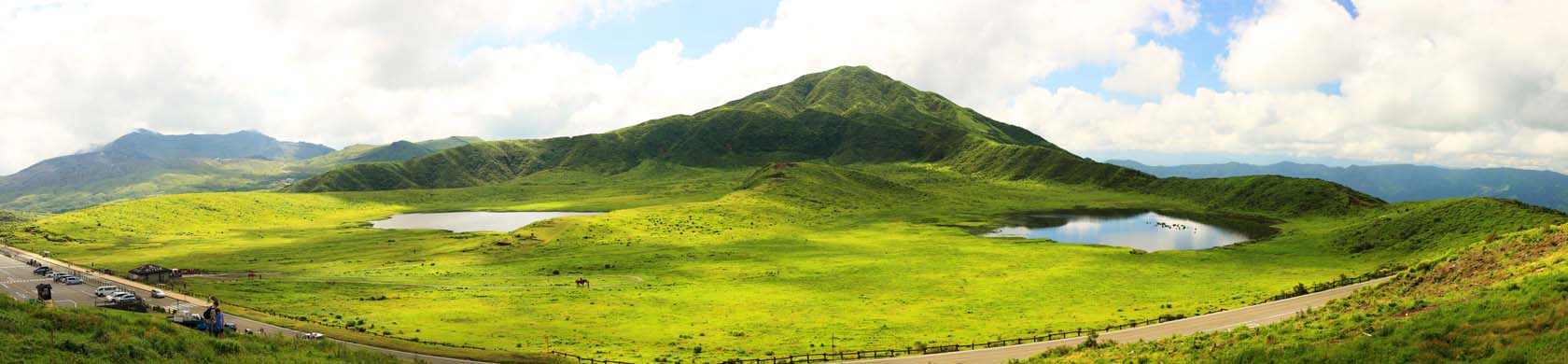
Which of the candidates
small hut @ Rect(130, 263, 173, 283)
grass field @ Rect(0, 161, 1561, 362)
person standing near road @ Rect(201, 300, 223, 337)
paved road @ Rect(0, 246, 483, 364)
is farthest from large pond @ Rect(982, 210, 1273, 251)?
small hut @ Rect(130, 263, 173, 283)

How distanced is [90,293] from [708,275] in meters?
73.8

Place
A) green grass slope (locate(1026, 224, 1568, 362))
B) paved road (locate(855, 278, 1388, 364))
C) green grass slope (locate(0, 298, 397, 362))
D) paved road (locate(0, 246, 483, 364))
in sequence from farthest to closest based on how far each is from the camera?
paved road (locate(0, 246, 483, 364)) < paved road (locate(855, 278, 1388, 364)) < green grass slope (locate(0, 298, 397, 362)) < green grass slope (locate(1026, 224, 1568, 362))

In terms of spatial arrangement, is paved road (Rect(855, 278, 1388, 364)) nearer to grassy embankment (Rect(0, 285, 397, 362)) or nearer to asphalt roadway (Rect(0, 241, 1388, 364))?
asphalt roadway (Rect(0, 241, 1388, 364))

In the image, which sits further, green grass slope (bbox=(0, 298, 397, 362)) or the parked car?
the parked car

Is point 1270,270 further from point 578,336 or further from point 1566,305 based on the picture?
point 578,336

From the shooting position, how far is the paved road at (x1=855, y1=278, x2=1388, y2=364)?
49.8m

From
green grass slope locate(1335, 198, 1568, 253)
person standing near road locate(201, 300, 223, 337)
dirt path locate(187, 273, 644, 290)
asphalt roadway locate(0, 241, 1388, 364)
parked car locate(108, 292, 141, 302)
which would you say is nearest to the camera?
person standing near road locate(201, 300, 223, 337)

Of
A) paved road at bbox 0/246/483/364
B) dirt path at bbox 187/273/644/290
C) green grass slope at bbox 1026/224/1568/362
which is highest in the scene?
Answer: green grass slope at bbox 1026/224/1568/362

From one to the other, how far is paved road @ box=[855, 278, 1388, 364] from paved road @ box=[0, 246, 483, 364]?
36054 millimetres

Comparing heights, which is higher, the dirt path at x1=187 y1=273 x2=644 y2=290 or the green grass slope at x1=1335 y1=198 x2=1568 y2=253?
the green grass slope at x1=1335 y1=198 x2=1568 y2=253

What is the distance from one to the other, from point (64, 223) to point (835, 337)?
199 meters

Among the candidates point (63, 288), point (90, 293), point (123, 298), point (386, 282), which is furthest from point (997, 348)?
point (63, 288)

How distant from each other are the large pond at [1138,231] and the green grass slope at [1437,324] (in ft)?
308

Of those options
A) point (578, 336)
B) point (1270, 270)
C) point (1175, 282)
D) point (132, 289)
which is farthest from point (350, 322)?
point (1270, 270)
